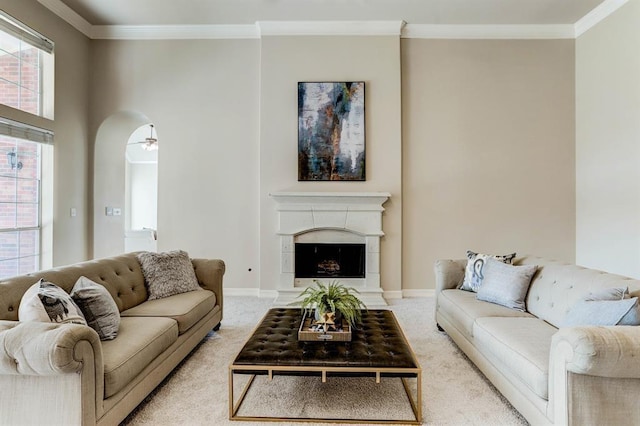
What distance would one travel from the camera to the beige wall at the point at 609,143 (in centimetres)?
407

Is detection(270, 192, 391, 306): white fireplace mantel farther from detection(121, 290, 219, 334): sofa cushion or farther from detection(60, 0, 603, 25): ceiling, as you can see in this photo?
detection(60, 0, 603, 25): ceiling

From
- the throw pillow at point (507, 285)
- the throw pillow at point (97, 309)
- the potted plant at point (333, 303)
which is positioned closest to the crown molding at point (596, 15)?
the throw pillow at point (507, 285)

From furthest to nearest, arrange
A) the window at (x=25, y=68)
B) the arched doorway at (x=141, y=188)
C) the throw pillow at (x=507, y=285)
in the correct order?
1. the arched doorway at (x=141, y=188)
2. the window at (x=25, y=68)
3. the throw pillow at (x=507, y=285)

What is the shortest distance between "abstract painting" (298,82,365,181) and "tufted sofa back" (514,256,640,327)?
8.55 feet

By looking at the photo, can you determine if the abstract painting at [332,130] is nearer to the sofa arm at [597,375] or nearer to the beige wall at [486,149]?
the beige wall at [486,149]

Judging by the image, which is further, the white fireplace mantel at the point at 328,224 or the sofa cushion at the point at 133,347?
the white fireplace mantel at the point at 328,224

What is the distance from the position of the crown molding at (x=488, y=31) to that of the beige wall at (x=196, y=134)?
2.42 meters

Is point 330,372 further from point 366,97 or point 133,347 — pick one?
point 366,97

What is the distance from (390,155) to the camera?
4895mm

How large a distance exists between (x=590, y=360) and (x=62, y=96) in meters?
5.87

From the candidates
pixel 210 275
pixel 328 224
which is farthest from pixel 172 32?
pixel 210 275

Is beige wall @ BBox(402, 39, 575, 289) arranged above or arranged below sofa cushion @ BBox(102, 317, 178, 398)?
above

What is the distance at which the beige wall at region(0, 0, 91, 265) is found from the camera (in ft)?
14.4

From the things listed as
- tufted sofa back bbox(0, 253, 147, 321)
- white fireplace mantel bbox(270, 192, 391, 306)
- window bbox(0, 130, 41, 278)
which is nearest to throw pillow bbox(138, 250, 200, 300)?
tufted sofa back bbox(0, 253, 147, 321)
